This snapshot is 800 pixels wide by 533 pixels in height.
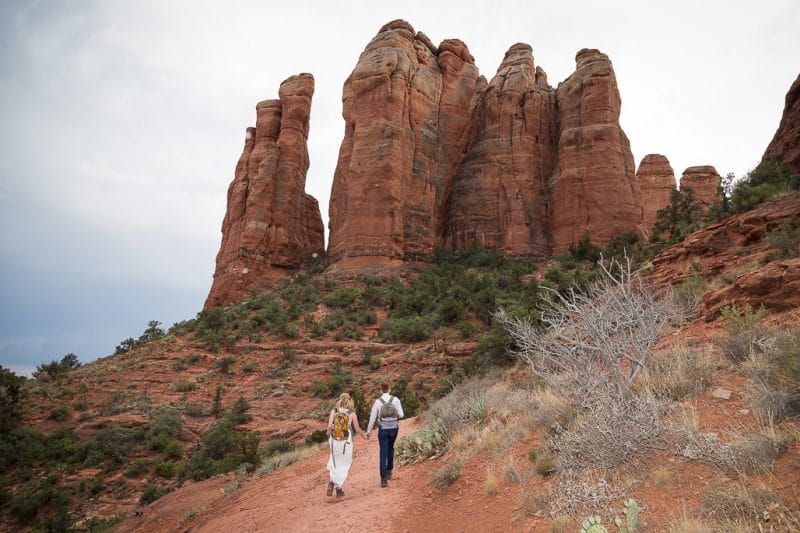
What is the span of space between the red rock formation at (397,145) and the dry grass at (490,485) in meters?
27.3

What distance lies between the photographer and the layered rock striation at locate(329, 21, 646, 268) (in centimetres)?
3303

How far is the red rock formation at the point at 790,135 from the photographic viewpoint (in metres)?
13.8

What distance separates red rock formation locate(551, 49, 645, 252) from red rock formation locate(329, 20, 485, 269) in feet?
29.5

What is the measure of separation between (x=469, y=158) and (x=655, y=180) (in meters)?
22.6

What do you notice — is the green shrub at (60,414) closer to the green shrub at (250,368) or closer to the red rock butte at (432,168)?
the green shrub at (250,368)

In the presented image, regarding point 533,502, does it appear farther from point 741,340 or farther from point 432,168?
point 432,168

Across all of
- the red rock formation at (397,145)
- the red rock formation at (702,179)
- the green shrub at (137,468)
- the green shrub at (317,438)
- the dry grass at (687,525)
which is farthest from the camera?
the red rock formation at (702,179)

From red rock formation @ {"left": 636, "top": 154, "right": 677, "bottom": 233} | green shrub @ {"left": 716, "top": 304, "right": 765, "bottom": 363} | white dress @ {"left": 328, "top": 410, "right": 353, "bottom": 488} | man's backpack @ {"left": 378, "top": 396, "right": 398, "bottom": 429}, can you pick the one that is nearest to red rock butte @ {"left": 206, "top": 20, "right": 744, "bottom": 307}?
red rock formation @ {"left": 636, "top": 154, "right": 677, "bottom": 233}

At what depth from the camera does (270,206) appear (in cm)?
3562

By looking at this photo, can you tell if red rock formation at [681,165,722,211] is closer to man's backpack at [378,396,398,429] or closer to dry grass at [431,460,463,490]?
man's backpack at [378,396,398,429]

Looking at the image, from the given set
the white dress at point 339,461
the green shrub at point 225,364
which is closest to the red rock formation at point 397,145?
the green shrub at point 225,364

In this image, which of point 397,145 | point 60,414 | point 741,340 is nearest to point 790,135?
point 741,340

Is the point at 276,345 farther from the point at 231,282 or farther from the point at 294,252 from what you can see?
the point at 294,252

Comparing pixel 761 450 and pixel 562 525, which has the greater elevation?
pixel 761 450
